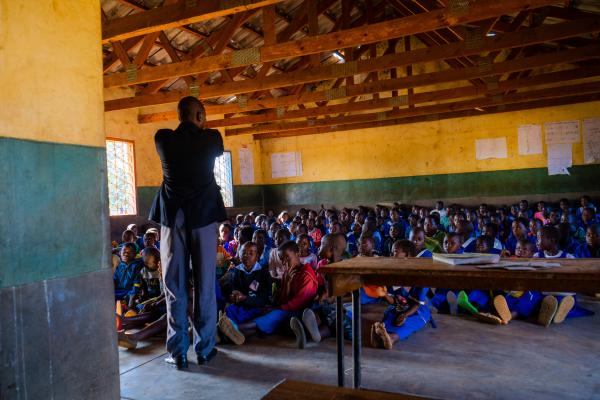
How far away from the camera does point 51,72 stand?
186 centimetres

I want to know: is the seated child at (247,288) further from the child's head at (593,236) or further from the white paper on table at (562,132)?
the white paper on table at (562,132)

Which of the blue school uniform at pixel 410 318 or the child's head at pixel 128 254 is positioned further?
the child's head at pixel 128 254

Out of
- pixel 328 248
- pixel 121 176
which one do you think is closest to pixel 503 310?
pixel 328 248

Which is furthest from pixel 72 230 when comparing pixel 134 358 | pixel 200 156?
pixel 134 358

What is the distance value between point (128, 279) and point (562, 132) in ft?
34.3

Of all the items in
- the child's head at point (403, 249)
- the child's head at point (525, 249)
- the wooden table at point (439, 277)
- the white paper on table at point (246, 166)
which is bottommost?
the child's head at point (525, 249)

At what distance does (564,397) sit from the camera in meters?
2.50

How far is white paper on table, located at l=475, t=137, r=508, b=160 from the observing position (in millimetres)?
11758

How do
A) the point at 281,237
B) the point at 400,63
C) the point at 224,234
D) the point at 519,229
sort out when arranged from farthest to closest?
1. the point at 224,234
2. the point at 400,63
3. the point at 519,229
4. the point at 281,237

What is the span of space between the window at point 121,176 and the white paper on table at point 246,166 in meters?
4.45

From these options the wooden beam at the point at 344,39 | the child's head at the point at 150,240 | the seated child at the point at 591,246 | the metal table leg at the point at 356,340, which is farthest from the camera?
the child's head at the point at 150,240

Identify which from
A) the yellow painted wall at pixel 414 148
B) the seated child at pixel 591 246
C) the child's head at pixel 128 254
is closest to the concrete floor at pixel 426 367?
the child's head at pixel 128 254

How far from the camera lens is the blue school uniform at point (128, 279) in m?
4.79

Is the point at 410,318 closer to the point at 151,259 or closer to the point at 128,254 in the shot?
the point at 151,259
